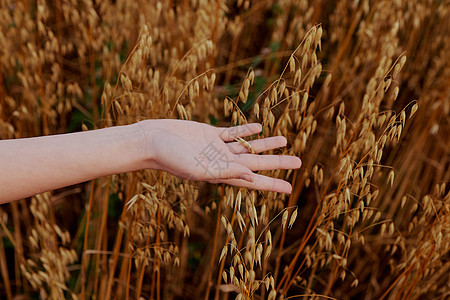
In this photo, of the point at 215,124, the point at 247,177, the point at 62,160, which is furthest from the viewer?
the point at 215,124

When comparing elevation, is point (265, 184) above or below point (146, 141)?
below

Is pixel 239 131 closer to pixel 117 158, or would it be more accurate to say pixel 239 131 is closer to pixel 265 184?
pixel 265 184

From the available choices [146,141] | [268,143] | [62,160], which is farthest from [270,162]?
[62,160]

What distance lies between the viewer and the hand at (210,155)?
890 millimetres

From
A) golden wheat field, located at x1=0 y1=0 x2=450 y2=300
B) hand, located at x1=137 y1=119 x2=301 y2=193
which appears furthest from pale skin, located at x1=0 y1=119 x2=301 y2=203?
golden wheat field, located at x1=0 y1=0 x2=450 y2=300

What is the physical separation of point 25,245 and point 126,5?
3.22 ft

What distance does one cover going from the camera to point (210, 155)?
3.12ft

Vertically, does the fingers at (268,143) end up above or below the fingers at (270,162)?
above

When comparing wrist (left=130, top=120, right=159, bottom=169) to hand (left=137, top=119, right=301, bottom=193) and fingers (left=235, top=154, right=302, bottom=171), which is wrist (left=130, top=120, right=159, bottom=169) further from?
fingers (left=235, top=154, right=302, bottom=171)

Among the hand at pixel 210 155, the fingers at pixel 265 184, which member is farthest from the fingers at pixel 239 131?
the fingers at pixel 265 184

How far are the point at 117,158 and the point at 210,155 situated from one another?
0.70 feet

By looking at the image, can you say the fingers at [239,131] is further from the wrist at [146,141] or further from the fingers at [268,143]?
the wrist at [146,141]

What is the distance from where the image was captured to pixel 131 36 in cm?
159

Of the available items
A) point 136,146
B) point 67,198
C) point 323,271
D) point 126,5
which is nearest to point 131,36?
point 126,5
